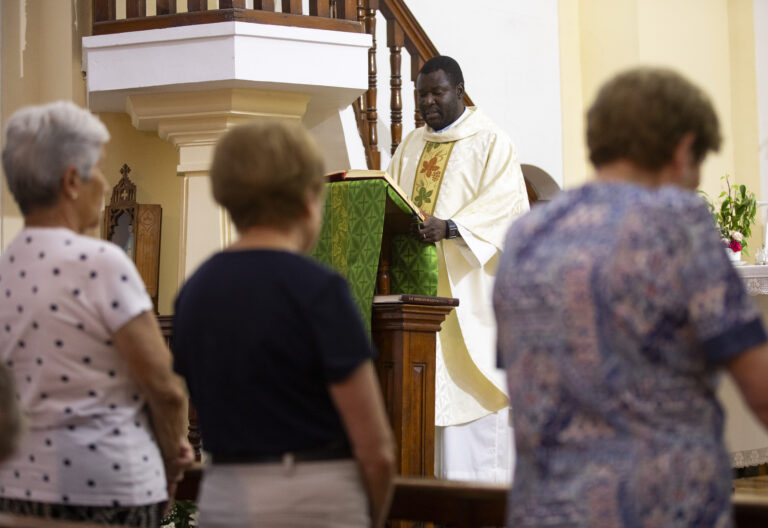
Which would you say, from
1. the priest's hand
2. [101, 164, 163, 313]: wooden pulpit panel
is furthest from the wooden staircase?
the priest's hand

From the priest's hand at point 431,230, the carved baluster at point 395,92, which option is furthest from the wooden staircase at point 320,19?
the priest's hand at point 431,230

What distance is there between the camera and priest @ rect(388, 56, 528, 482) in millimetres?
5875

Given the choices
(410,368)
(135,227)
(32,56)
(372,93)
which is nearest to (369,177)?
(410,368)

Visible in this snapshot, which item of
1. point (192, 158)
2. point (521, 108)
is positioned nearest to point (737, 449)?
point (192, 158)

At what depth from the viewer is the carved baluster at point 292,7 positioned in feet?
21.5

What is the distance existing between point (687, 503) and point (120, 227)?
228 inches

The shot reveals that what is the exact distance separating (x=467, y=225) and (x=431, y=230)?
0.73 m

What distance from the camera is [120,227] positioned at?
7125 millimetres

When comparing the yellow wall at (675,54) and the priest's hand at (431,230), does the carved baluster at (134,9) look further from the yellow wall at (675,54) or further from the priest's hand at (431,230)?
the yellow wall at (675,54)

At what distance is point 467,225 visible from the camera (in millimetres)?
5902

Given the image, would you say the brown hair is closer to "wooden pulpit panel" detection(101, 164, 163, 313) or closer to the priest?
the priest

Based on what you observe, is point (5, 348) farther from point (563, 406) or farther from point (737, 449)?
point (737, 449)

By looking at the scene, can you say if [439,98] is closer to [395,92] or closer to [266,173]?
[395,92]

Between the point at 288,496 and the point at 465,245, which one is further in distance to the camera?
the point at 465,245
